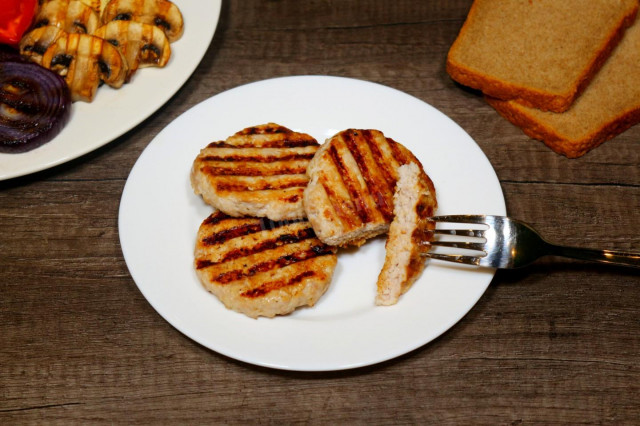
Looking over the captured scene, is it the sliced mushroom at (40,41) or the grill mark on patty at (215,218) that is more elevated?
the sliced mushroom at (40,41)

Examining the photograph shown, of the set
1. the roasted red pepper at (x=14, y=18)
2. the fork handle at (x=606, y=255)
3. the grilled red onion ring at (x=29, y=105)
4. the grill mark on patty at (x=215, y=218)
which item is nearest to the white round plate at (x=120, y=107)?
the grilled red onion ring at (x=29, y=105)

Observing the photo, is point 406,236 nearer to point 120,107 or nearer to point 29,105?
point 120,107

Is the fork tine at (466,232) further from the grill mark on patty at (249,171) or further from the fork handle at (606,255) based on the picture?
the grill mark on patty at (249,171)

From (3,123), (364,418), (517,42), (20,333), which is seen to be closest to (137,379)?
(20,333)

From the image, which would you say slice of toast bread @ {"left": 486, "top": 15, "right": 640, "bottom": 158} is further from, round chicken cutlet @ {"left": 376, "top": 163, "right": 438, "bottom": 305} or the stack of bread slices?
round chicken cutlet @ {"left": 376, "top": 163, "right": 438, "bottom": 305}

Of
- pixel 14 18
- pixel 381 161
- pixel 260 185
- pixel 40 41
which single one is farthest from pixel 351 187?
pixel 14 18

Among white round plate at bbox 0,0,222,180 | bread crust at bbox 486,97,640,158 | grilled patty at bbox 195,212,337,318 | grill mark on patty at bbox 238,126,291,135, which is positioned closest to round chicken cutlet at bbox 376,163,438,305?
grilled patty at bbox 195,212,337,318
